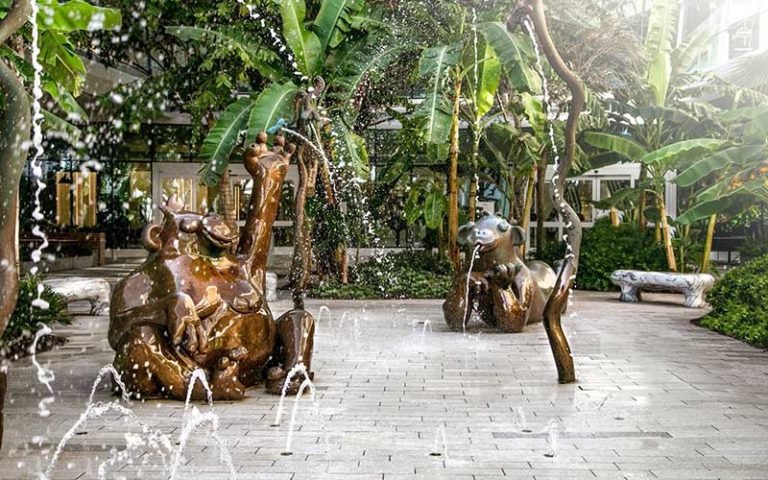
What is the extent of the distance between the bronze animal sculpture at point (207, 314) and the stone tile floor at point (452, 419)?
222mm

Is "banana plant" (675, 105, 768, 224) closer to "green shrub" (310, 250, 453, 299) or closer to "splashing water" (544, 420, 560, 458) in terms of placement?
"green shrub" (310, 250, 453, 299)

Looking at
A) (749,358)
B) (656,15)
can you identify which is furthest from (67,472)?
(656,15)

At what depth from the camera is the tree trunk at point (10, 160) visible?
3.60 m

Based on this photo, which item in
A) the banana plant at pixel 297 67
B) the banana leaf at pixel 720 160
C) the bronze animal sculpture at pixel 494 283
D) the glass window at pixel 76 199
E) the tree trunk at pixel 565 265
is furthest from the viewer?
the glass window at pixel 76 199

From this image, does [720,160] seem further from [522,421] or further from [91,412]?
[91,412]

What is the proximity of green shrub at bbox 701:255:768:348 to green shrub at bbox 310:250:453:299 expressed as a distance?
5080mm

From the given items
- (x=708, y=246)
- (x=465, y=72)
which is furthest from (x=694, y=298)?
(x=465, y=72)

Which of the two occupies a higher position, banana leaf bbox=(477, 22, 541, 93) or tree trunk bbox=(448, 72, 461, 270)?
banana leaf bbox=(477, 22, 541, 93)

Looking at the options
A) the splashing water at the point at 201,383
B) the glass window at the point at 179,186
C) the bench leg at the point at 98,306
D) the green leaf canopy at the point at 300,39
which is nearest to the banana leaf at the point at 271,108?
the green leaf canopy at the point at 300,39

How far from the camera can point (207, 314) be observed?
6.04 m

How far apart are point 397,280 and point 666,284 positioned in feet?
15.1

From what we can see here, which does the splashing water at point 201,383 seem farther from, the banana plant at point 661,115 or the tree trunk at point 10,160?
the banana plant at point 661,115

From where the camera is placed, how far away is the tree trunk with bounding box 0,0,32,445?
11.8ft

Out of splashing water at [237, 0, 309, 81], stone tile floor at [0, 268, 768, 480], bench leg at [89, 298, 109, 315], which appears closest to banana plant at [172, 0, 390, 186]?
splashing water at [237, 0, 309, 81]
